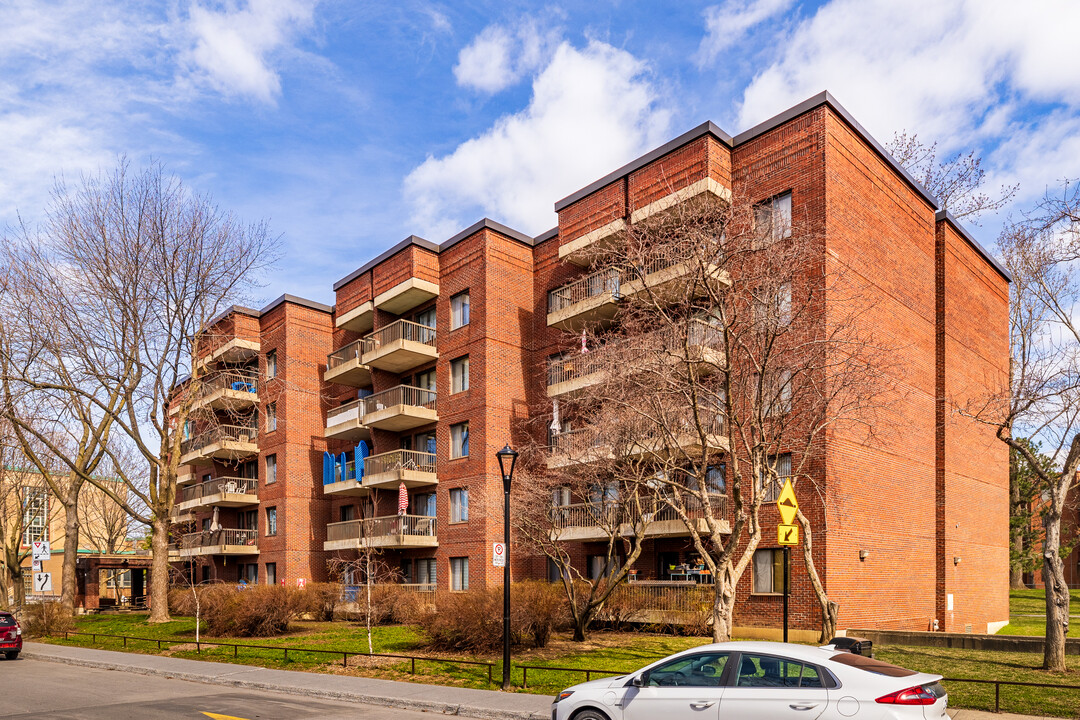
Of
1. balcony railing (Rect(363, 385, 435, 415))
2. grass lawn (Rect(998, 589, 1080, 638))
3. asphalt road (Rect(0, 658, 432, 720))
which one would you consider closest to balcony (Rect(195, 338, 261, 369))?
balcony railing (Rect(363, 385, 435, 415))

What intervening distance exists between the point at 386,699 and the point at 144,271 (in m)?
23.5

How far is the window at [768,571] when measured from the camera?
24203 mm

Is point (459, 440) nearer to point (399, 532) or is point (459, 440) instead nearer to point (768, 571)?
point (399, 532)

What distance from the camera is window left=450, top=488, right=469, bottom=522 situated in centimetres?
3378

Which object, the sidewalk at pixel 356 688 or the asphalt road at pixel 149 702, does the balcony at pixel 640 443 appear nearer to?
the sidewalk at pixel 356 688

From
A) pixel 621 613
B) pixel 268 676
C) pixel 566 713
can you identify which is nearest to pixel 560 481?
pixel 621 613

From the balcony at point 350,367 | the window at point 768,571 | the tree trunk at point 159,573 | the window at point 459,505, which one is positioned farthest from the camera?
the balcony at point 350,367

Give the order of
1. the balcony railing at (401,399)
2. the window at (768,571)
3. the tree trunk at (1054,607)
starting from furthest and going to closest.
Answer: the balcony railing at (401,399) < the window at (768,571) < the tree trunk at (1054,607)

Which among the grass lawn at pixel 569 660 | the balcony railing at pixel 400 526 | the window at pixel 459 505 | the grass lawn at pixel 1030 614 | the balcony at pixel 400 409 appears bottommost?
the grass lawn at pixel 1030 614

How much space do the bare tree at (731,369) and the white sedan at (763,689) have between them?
6135 millimetres

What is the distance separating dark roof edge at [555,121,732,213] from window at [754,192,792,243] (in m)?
2.86

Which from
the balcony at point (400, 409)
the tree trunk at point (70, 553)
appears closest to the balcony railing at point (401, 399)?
the balcony at point (400, 409)

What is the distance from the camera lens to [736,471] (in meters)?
16.2

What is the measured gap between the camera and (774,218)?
71.2ft
